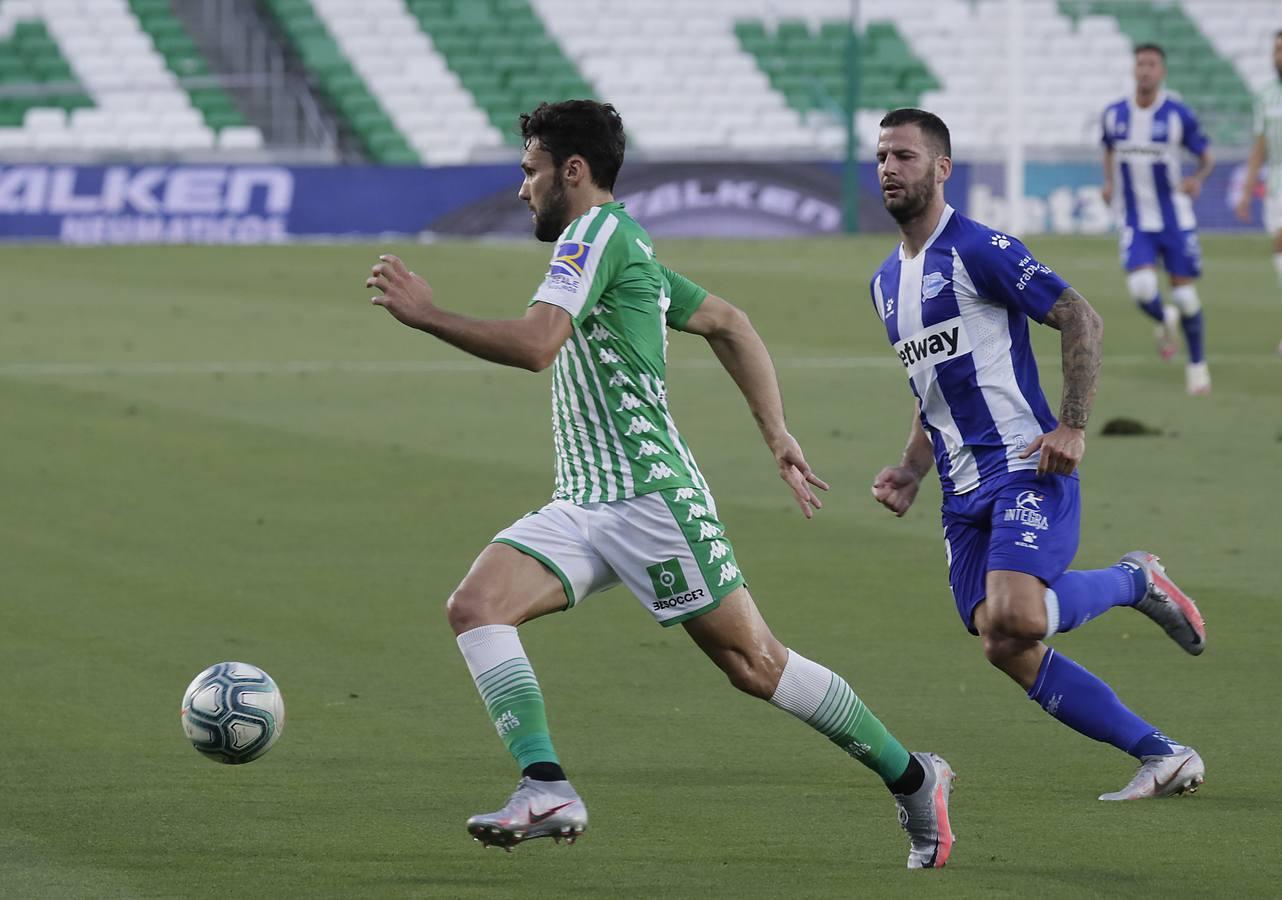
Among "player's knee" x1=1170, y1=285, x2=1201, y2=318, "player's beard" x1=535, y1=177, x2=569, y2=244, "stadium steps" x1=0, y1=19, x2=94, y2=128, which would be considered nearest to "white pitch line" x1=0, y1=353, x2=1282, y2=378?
"player's knee" x1=1170, y1=285, x2=1201, y2=318

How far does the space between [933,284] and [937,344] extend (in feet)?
0.56

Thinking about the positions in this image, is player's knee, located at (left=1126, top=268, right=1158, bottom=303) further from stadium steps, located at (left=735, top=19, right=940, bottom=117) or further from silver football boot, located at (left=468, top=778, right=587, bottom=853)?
stadium steps, located at (left=735, top=19, right=940, bottom=117)

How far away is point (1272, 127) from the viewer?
1770 centimetres

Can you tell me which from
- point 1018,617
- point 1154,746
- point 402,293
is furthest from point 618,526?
point 1154,746

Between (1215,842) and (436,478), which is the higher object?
(436,478)

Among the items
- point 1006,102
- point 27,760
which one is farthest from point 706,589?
point 1006,102

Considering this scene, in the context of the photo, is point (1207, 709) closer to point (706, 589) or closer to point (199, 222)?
point (706, 589)

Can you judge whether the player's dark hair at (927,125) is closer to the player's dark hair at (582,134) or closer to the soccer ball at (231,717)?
the player's dark hair at (582,134)

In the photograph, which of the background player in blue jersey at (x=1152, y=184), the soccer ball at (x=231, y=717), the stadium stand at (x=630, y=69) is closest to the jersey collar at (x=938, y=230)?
the soccer ball at (x=231, y=717)

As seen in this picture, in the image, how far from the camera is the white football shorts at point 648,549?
5.39 meters

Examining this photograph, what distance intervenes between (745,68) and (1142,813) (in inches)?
1361

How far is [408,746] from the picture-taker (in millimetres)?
6562

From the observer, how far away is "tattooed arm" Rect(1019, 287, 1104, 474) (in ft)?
19.3

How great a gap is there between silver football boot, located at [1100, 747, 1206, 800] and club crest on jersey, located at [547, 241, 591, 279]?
2091mm
